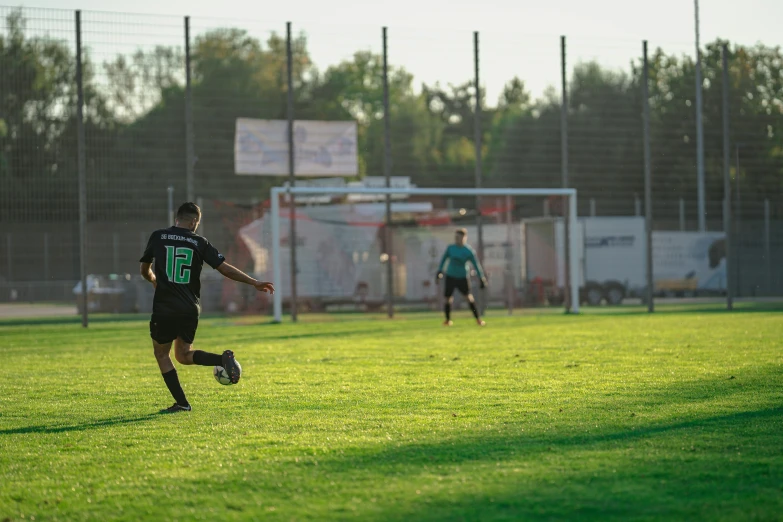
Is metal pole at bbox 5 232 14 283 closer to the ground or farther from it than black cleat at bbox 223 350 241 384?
farther from it

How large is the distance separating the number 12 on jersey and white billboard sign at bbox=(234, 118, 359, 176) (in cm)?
1553

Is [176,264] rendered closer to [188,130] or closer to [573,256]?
[188,130]

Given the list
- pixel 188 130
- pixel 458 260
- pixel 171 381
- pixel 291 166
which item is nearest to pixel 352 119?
pixel 291 166

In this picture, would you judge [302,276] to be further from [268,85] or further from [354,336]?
[354,336]

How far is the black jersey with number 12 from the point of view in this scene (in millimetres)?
8805

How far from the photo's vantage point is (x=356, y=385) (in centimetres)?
998

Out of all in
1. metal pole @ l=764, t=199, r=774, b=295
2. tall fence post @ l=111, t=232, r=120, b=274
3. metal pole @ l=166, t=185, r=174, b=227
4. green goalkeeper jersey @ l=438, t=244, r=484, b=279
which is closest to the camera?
green goalkeeper jersey @ l=438, t=244, r=484, b=279

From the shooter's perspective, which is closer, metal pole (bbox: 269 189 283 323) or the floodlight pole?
metal pole (bbox: 269 189 283 323)

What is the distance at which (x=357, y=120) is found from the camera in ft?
83.1

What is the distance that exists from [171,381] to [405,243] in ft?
58.0

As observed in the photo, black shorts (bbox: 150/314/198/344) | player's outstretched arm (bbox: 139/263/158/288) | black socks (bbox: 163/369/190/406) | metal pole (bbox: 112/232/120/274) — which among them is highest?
metal pole (bbox: 112/232/120/274)

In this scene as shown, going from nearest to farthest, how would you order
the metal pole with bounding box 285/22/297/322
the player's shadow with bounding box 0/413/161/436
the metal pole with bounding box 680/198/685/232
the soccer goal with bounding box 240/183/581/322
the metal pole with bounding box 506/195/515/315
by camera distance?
the player's shadow with bounding box 0/413/161/436 < the metal pole with bounding box 285/22/297/322 < the soccer goal with bounding box 240/183/581/322 < the metal pole with bounding box 506/195/515/315 < the metal pole with bounding box 680/198/685/232

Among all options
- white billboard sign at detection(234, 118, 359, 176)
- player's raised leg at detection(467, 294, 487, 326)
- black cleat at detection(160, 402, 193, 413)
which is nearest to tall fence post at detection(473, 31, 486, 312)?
white billboard sign at detection(234, 118, 359, 176)

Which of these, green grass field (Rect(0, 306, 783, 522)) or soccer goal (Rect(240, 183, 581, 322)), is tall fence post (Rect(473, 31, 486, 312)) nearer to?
soccer goal (Rect(240, 183, 581, 322))
